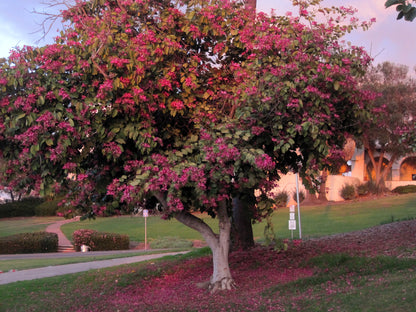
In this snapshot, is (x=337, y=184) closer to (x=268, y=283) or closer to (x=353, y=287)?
(x=268, y=283)

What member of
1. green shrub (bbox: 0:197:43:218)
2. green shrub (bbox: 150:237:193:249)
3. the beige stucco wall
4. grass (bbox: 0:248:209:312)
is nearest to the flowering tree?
grass (bbox: 0:248:209:312)

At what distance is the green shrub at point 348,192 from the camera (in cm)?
4358

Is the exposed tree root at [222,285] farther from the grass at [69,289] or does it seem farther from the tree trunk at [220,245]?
the grass at [69,289]

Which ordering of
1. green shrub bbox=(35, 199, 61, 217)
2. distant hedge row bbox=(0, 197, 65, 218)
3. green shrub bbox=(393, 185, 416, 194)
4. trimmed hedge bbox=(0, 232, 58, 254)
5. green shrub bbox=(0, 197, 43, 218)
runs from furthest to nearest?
green shrub bbox=(0, 197, 43, 218)
distant hedge row bbox=(0, 197, 65, 218)
green shrub bbox=(35, 199, 61, 217)
green shrub bbox=(393, 185, 416, 194)
trimmed hedge bbox=(0, 232, 58, 254)

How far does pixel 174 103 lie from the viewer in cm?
880

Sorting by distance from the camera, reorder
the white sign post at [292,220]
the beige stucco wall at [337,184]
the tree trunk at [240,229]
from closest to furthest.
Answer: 1. the tree trunk at [240,229]
2. the white sign post at [292,220]
3. the beige stucco wall at [337,184]

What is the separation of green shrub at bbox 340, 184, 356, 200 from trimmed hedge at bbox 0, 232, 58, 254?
25019mm

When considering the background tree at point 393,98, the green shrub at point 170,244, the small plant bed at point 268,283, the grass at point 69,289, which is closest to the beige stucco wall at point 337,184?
the background tree at point 393,98

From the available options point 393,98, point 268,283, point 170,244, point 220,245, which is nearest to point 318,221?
point 170,244

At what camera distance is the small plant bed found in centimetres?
814

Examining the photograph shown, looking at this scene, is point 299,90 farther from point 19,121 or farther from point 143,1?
point 19,121

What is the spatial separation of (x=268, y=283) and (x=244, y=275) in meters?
1.03

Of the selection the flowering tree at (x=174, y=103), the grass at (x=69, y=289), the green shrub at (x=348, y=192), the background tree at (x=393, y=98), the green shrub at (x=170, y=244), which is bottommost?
the green shrub at (x=170, y=244)

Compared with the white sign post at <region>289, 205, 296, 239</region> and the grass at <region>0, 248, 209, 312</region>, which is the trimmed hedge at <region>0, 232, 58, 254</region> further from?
the white sign post at <region>289, 205, 296, 239</region>
